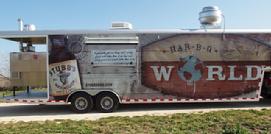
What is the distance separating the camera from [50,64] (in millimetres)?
9953

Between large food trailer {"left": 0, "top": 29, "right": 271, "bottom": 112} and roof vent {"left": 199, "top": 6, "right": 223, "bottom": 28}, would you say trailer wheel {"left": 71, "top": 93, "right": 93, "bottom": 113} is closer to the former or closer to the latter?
large food trailer {"left": 0, "top": 29, "right": 271, "bottom": 112}

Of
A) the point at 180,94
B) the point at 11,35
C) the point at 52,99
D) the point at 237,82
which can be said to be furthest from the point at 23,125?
the point at 237,82

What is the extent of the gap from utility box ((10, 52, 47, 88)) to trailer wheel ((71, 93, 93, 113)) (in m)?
1.26

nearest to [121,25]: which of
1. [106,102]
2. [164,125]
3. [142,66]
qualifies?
[142,66]

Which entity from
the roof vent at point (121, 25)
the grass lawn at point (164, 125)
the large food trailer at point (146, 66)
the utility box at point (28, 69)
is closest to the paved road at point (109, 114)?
the large food trailer at point (146, 66)

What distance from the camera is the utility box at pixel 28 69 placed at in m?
10.4

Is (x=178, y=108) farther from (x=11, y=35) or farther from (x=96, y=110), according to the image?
(x=11, y=35)

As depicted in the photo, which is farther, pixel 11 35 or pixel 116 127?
pixel 11 35

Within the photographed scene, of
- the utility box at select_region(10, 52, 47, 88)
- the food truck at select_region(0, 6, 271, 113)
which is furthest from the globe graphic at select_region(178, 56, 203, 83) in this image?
the utility box at select_region(10, 52, 47, 88)

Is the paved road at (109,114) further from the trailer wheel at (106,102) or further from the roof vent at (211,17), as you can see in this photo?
the roof vent at (211,17)

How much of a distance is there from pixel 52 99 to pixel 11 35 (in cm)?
241

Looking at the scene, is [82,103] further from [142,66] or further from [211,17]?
[211,17]

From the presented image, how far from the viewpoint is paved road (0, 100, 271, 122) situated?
9586 mm

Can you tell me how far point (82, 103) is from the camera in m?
10.1
